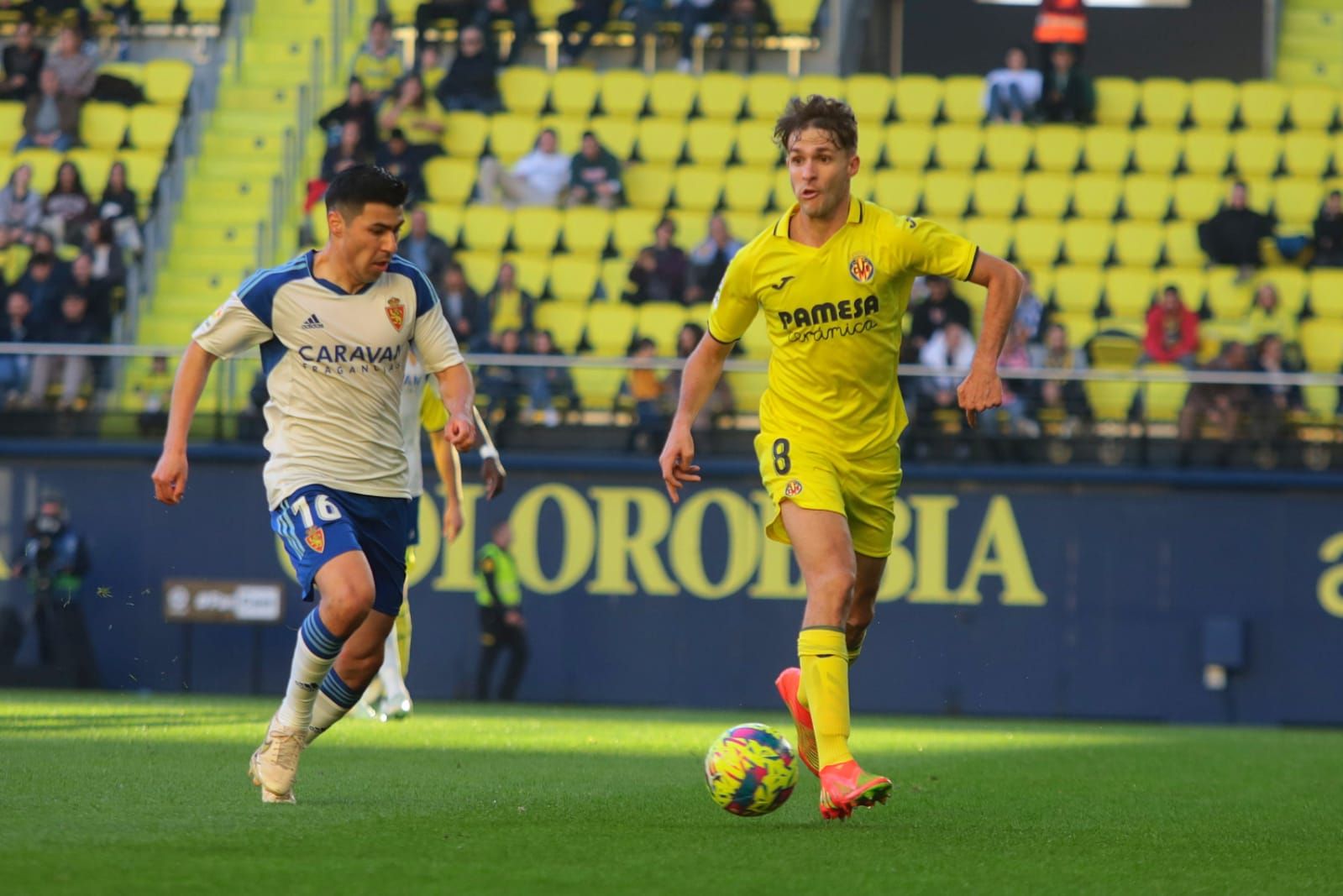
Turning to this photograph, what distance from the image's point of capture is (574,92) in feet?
69.7

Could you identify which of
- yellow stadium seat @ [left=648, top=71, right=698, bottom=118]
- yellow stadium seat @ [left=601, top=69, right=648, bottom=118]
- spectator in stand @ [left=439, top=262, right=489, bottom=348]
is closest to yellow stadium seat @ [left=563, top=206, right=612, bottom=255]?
yellow stadium seat @ [left=601, top=69, right=648, bottom=118]

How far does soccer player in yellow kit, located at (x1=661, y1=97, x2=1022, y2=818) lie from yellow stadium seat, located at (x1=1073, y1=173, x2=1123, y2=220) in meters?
13.1

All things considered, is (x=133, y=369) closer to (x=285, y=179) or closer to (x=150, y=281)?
(x=150, y=281)

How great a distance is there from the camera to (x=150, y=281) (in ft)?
62.7

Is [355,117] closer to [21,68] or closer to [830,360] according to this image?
[21,68]

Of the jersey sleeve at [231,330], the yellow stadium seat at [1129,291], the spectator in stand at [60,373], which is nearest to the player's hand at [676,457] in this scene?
the jersey sleeve at [231,330]

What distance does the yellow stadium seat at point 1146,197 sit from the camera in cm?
2008

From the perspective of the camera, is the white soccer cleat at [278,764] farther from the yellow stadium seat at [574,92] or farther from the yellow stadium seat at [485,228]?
the yellow stadium seat at [574,92]

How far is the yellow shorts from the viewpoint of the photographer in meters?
7.15

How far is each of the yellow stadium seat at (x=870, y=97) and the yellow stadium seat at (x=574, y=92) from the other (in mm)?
2566

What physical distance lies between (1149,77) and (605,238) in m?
7.82

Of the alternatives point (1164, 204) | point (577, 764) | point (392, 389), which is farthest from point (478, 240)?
point (392, 389)

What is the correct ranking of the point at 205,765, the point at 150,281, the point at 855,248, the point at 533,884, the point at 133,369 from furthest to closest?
the point at 150,281 < the point at 133,369 < the point at 205,765 < the point at 855,248 < the point at 533,884

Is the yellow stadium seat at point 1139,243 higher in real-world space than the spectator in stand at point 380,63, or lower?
lower
